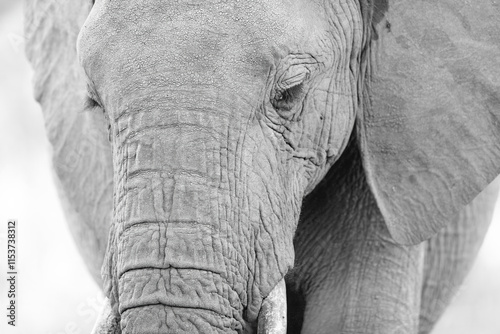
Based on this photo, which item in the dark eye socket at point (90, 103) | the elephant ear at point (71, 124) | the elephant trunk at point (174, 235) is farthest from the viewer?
the elephant ear at point (71, 124)

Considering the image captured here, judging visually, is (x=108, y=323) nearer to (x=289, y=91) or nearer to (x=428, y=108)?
(x=289, y=91)

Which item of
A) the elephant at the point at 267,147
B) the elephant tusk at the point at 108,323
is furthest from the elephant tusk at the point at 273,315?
the elephant tusk at the point at 108,323

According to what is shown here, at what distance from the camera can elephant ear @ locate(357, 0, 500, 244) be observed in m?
4.27

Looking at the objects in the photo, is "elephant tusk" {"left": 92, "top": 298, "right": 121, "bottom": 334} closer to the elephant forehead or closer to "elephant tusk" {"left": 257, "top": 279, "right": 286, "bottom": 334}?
"elephant tusk" {"left": 257, "top": 279, "right": 286, "bottom": 334}

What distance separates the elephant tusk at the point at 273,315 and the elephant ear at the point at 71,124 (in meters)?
0.91

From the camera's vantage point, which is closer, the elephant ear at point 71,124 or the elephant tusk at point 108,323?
the elephant tusk at point 108,323

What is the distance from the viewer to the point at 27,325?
8.82m

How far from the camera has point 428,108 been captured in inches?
169

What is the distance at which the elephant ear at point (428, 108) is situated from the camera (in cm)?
427

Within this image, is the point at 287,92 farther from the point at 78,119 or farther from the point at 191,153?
the point at 78,119

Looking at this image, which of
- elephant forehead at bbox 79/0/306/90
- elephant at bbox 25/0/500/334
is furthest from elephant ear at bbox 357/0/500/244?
elephant forehead at bbox 79/0/306/90

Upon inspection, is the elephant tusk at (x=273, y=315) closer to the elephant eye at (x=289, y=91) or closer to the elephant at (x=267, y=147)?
the elephant at (x=267, y=147)

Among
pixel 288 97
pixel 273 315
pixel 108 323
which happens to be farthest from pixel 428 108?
pixel 108 323

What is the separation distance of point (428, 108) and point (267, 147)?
560 mm
